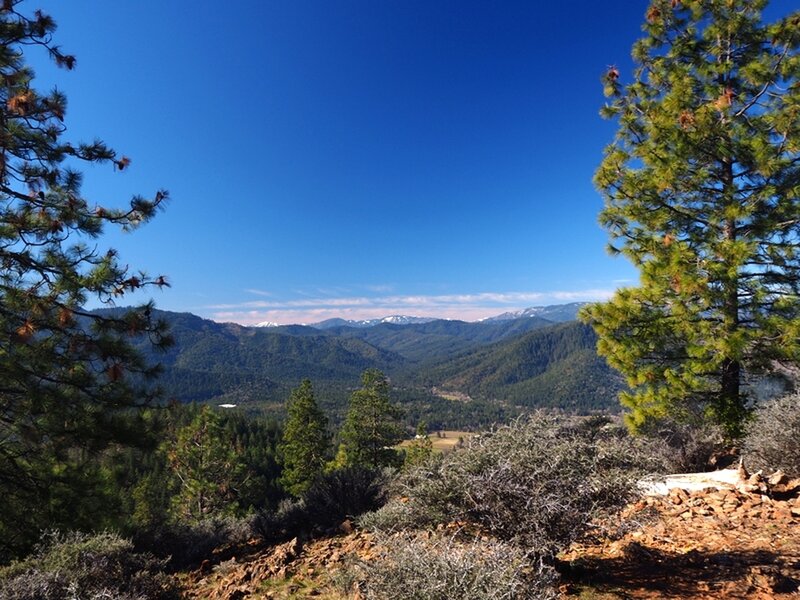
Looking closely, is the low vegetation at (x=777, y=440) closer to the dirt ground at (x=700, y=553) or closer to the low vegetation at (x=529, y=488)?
the dirt ground at (x=700, y=553)

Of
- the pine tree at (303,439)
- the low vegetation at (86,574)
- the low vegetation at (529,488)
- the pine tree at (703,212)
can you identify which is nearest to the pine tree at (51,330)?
the low vegetation at (86,574)

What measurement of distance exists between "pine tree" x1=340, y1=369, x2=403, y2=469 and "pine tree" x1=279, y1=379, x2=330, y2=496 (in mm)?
1856

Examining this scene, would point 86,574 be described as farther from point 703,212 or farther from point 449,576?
point 703,212

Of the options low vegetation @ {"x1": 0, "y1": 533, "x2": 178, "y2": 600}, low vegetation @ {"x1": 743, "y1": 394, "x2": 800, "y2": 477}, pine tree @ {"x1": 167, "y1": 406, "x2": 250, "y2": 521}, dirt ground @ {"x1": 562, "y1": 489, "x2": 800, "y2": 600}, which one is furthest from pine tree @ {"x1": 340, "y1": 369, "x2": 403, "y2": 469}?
dirt ground @ {"x1": 562, "y1": 489, "x2": 800, "y2": 600}

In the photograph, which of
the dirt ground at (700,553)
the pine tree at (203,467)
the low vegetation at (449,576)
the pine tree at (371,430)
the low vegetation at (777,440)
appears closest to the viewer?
the low vegetation at (449,576)

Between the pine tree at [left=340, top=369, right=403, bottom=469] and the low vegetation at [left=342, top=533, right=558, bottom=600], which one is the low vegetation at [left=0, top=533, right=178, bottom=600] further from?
the pine tree at [left=340, top=369, right=403, bottom=469]

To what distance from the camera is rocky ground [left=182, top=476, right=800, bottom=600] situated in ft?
12.6

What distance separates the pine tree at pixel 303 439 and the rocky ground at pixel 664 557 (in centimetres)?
2074

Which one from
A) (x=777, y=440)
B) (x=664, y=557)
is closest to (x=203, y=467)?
(x=664, y=557)

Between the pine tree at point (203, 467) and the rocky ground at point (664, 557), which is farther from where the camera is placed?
the pine tree at point (203, 467)

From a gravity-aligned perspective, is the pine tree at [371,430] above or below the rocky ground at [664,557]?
below

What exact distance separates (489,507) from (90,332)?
6.25 m

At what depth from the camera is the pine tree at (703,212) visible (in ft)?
26.3

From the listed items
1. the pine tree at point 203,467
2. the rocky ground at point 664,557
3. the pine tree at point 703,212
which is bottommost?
the pine tree at point 203,467
